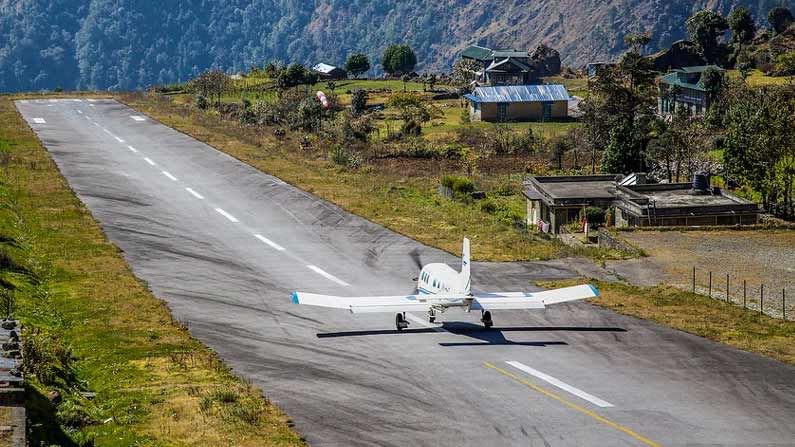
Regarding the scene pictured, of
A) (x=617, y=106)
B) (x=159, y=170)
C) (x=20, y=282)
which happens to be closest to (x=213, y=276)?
(x=20, y=282)

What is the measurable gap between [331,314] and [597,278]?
16408 mm

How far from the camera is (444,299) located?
43844mm

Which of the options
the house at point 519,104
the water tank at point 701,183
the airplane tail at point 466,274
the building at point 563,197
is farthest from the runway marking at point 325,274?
the house at point 519,104

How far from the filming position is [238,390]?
39.1 metres

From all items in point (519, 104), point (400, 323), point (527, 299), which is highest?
point (519, 104)

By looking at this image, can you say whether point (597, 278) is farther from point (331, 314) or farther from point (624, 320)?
point (331, 314)

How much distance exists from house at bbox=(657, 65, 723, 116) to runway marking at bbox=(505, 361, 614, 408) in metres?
112

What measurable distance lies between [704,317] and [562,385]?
1343 centimetres

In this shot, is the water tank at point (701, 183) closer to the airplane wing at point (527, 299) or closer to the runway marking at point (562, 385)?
the airplane wing at point (527, 299)

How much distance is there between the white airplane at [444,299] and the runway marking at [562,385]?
10.8 ft

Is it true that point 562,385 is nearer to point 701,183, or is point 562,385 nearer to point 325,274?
point 325,274

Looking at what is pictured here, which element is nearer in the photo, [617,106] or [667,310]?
[667,310]

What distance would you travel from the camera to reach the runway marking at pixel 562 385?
37.6 metres

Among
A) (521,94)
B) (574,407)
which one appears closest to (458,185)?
(574,407)
